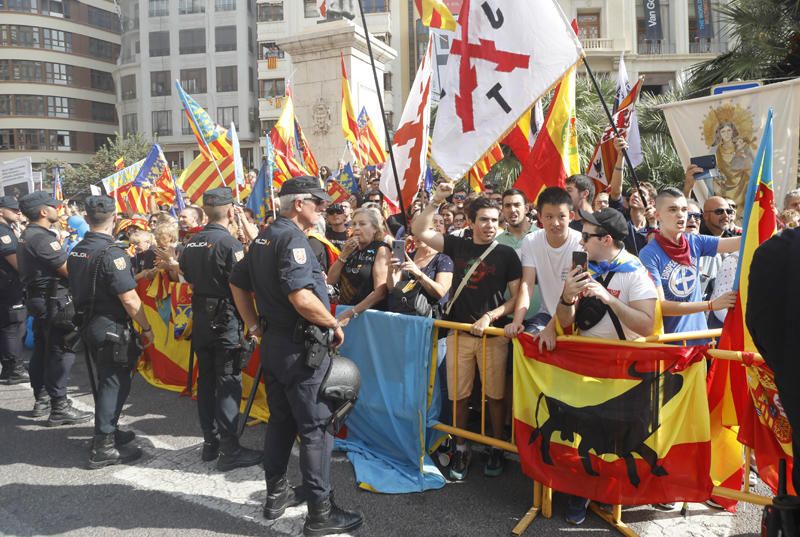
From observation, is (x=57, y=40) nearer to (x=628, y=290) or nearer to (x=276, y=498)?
(x=276, y=498)

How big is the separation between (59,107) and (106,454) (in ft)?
200

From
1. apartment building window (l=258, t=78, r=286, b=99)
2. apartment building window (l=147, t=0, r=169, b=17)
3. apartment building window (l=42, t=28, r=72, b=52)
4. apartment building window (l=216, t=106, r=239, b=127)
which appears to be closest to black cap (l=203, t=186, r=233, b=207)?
apartment building window (l=258, t=78, r=286, b=99)

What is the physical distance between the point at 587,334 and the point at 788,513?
5.99 feet

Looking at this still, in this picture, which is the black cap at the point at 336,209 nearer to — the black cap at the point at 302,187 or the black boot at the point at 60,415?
the black cap at the point at 302,187

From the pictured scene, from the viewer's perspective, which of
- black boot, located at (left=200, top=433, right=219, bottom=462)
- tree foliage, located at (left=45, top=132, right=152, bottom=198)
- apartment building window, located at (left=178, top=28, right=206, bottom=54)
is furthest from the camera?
apartment building window, located at (left=178, top=28, right=206, bottom=54)

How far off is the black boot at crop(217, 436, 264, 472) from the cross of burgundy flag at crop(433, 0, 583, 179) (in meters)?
2.54

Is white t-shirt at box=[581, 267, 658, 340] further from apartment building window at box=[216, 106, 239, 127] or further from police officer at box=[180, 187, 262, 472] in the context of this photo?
apartment building window at box=[216, 106, 239, 127]

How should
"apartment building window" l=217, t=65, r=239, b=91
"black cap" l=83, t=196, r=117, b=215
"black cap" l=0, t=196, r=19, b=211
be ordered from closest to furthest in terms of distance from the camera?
1. "black cap" l=83, t=196, r=117, b=215
2. "black cap" l=0, t=196, r=19, b=211
3. "apartment building window" l=217, t=65, r=239, b=91

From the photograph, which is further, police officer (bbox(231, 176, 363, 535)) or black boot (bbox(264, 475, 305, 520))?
black boot (bbox(264, 475, 305, 520))

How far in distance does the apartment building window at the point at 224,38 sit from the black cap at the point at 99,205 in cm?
5264

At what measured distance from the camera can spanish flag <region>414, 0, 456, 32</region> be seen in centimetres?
505

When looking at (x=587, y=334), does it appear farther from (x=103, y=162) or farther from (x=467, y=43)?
(x=103, y=162)

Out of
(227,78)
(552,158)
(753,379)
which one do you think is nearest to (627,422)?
(753,379)

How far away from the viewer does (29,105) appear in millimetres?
55406
